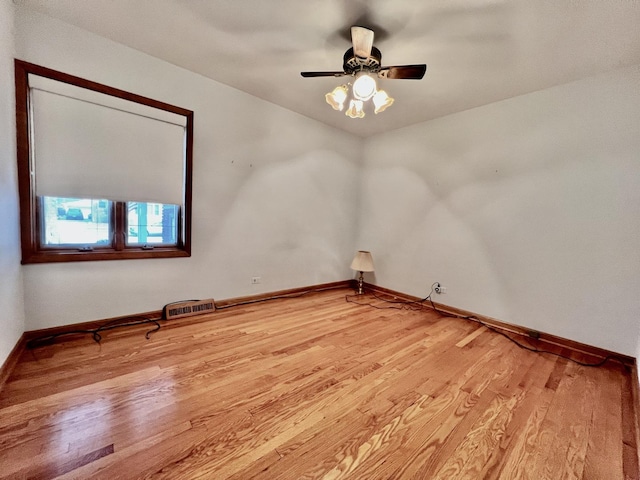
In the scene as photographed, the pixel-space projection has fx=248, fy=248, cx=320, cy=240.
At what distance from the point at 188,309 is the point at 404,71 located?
10.4ft

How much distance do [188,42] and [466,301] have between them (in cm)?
415

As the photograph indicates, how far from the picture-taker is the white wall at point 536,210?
2.27 meters

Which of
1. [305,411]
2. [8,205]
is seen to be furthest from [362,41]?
[8,205]

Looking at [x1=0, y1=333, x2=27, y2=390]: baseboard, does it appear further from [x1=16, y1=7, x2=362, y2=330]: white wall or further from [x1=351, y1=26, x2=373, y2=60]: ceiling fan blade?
[x1=351, y1=26, x2=373, y2=60]: ceiling fan blade

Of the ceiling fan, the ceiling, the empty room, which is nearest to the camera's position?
the empty room

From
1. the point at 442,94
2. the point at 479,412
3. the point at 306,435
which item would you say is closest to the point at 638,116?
the point at 442,94

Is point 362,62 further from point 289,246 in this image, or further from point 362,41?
point 289,246

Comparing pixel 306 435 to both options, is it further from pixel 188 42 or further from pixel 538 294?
pixel 188 42

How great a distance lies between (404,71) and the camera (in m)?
2.01

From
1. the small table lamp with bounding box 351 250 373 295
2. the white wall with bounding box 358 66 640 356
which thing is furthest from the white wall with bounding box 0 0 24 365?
the white wall with bounding box 358 66 640 356

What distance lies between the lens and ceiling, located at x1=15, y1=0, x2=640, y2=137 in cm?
176

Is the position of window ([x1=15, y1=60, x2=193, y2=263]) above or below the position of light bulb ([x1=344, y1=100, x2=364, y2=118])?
below

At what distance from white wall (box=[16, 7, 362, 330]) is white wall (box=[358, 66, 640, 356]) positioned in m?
1.17

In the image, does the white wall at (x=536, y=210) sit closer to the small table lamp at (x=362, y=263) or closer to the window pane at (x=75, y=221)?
the small table lamp at (x=362, y=263)
